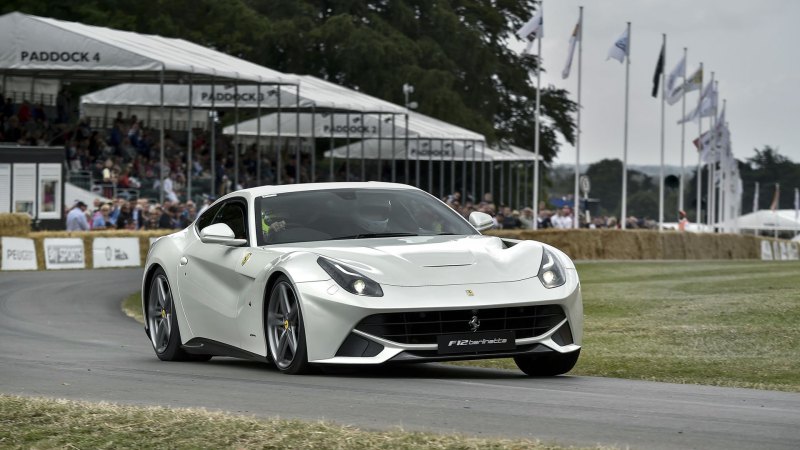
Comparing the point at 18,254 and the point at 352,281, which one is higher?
the point at 352,281

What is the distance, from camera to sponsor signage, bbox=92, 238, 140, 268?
119ft

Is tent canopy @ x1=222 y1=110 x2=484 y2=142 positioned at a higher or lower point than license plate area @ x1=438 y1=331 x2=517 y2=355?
higher

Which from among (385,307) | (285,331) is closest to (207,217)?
(285,331)

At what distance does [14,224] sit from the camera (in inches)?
1357

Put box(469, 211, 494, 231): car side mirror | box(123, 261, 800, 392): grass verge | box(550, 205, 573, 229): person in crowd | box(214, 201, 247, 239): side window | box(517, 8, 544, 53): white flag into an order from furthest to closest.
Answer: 1. box(550, 205, 573, 229): person in crowd
2. box(517, 8, 544, 53): white flag
3. box(123, 261, 800, 392): grass verge
4. box(214, 201, 247, 239): side window
5. box(469, 211, 494, 231): car side mirror

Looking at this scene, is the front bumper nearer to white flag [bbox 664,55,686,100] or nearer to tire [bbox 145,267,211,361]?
tire [bbox 145,267,211,361]

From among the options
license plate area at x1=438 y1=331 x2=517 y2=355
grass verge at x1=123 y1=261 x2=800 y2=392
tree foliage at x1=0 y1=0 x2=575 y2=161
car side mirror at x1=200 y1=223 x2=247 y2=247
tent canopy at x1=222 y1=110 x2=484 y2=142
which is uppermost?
tree foliage at x1=0 y1=0 x2=575 y2=161

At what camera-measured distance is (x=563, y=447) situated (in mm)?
6957

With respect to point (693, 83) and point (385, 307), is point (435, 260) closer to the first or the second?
point (385, 307)

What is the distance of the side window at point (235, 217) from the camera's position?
39.8ft

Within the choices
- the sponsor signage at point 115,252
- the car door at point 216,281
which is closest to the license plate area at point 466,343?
the car door at point 216,281

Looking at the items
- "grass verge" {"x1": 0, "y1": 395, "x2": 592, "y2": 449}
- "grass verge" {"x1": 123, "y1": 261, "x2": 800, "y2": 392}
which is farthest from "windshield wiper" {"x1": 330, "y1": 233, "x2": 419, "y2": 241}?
"grass verge" {"x1": 0, "y1": 395, "x2": 592, "y2": 449}

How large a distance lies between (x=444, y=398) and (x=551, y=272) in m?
1.89

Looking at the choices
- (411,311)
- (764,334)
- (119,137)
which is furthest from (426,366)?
(119,137)
